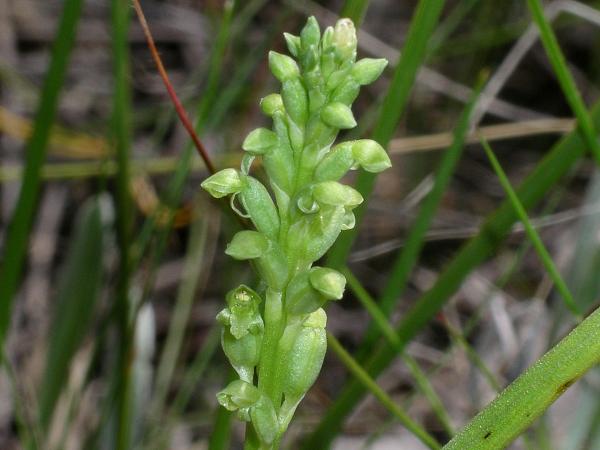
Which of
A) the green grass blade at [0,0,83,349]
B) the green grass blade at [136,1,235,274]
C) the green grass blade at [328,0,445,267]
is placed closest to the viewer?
the green grass blade at [328,0,445,267]

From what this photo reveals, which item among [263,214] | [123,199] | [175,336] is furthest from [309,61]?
[175,336]

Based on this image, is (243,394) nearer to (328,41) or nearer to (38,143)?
(328,41)

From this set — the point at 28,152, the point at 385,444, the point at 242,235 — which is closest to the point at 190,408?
the point at 385,444

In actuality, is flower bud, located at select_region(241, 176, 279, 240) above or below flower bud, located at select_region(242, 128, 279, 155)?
below

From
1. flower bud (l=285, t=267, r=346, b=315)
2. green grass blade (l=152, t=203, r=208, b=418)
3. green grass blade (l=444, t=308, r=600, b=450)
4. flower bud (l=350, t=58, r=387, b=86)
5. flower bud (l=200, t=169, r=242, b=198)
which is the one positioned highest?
flower bud (l=350, t=58, r=387, b=86)

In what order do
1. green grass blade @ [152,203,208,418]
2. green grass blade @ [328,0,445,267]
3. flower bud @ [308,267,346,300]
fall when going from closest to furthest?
Result: flower bud @ [308,267,346,300], green grass blade @ [328,0,445,267], green grass blade @ [152,203,208,418]

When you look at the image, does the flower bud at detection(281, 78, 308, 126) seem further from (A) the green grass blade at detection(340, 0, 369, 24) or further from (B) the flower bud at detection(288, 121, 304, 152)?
(A) the green grass blade at detection(340, 0, 369, 24)

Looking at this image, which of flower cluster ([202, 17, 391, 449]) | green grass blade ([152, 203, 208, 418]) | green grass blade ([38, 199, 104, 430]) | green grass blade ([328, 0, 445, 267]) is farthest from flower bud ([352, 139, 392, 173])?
green grass blade ([152, 203, 208, 418])
